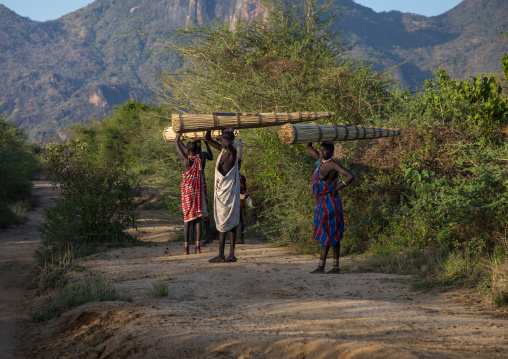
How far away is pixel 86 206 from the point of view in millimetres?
8227

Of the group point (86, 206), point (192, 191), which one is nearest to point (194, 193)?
point (192, 191)

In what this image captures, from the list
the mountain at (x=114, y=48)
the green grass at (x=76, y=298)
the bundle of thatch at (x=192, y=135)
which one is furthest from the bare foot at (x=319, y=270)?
the mountain at (x=114, y=48)

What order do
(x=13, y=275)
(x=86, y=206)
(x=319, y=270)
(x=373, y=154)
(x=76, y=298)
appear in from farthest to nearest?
1. (x=86, y=206)
2. (x=373, y=154)
3. (x=13, y=275)
4. (x=319, y=270)
5. (x=76, y=298)

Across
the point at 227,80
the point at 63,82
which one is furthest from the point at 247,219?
the point at 63,82

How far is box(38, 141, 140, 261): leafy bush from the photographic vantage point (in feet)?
26.0

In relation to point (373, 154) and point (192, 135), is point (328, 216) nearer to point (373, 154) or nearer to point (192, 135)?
point (373, 154)

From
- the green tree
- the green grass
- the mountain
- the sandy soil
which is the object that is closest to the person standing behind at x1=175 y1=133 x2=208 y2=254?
the sandy soil

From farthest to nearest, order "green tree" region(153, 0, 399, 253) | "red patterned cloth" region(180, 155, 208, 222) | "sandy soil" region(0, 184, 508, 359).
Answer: "green tree" region(153, 0, 399, 253)
"red patterned cloth" region(180, 155, 208, 222)
"sandy soil" region(0, 184, 508, 359)

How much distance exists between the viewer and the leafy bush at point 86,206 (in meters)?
7.94

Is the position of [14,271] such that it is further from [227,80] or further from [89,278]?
[227,80]

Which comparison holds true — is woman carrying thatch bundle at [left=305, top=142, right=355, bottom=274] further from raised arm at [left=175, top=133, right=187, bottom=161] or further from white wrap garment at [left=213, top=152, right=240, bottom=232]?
raised arm at [left=175, top=133, right=187, bottom=161]

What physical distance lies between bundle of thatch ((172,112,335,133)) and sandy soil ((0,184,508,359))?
5.97 feet

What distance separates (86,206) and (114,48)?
406ft

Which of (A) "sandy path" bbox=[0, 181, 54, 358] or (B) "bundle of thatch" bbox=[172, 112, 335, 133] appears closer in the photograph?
(A) "sandy path" bbox=[0, 181, 54, 358]
